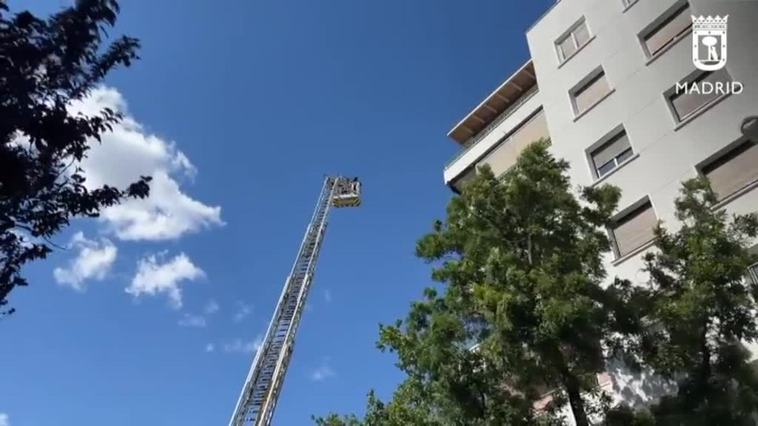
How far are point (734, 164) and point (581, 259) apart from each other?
544cm

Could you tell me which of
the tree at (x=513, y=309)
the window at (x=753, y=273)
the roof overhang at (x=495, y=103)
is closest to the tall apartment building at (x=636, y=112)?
the roof overhang at (x=495, y=103)

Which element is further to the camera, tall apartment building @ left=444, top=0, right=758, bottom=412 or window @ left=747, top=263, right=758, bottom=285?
tall apartment building @ left=444, top=0, right=758, bottom=412

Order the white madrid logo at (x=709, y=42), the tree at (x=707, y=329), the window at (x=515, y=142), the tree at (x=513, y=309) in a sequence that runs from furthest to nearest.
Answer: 1. the window at (x=515, y=142)
2. the white madrid logo at (x=709, y=42)
3. the tree at (x=513, y=309)
4. the tree at (x=707, y=329)

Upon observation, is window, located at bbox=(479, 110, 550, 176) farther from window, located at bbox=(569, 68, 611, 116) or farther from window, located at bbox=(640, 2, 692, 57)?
window, located at bbox=(640, 2, 692, 57)

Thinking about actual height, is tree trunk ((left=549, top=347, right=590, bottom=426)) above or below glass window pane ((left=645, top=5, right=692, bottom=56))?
below

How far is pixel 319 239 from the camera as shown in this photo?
26875 mm

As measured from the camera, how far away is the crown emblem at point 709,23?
1339cm

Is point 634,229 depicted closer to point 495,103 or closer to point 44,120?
point 495,103

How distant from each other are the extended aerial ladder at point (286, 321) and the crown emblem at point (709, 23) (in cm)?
1786

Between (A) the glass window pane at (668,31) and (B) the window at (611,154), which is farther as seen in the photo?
(A) the glass window pane at (668,31)

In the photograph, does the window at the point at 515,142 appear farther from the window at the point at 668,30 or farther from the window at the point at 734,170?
the window at the point at 734,170

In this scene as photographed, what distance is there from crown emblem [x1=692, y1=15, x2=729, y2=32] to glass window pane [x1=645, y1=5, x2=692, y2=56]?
299 millimetres

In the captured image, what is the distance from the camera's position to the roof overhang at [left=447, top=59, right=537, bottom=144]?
2095cm

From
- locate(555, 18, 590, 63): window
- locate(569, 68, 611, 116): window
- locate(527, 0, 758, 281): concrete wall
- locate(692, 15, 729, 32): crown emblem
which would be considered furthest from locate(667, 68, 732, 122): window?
locate(555, 18, 590, 63): window
